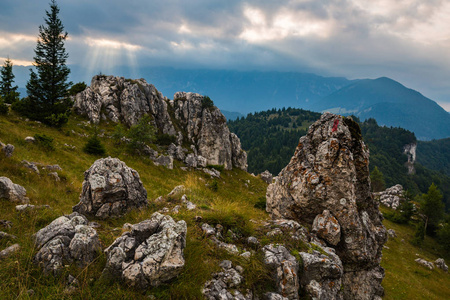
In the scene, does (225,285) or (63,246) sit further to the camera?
(225,285)

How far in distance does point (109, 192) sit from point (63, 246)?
461cm

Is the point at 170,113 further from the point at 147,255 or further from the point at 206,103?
the point at 147,255

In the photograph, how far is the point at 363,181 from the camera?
12.0 m

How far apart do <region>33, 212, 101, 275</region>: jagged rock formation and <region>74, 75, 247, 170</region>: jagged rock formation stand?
37495 mm

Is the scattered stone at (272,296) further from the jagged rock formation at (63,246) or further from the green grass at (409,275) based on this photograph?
the green grass at (409,275)

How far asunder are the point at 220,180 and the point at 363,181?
3378cm

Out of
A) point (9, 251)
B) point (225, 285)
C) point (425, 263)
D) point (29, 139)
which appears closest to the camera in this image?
point (9, 251)

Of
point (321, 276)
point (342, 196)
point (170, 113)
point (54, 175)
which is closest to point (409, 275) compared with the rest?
point (342, 196)

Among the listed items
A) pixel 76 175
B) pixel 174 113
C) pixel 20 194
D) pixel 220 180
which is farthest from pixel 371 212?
pixel 174 113

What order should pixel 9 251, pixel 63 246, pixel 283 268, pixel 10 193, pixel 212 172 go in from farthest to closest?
1. pixel 212 172
2. pixel 10 193
3. pixel 283 268
4. pixel 63 246
5. pixel 9 251

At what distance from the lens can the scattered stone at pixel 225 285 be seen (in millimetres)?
5305

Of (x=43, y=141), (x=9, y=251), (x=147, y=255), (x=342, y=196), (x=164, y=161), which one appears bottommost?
(x=164, y=161)

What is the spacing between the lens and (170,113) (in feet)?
186

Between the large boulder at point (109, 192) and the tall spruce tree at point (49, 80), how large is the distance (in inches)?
995
